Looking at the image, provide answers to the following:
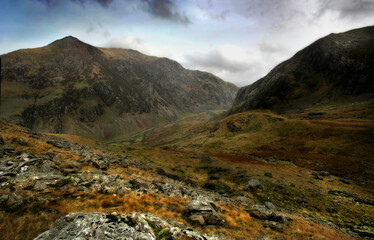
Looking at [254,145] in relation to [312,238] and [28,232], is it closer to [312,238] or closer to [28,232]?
[312,238]

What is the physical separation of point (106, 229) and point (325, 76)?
171 metres

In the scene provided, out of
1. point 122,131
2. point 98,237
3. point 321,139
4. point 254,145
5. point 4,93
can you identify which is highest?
point 4,93

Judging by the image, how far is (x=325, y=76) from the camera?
130000 mm

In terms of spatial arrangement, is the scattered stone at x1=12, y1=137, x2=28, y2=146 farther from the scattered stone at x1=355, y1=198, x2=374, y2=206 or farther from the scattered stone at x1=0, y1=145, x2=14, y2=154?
the scattered stone at x1=355, y1=198, x2=374, y2=206

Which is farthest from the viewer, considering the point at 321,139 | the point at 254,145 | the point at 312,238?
the point at 254,145

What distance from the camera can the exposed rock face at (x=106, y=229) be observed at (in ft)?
20.6

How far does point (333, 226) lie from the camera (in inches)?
670

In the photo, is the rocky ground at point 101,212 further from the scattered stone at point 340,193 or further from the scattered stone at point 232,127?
the scattered stone at point 232,127

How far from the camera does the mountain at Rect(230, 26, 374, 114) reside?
360 ft

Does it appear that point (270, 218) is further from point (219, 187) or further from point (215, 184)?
point (215, 184)

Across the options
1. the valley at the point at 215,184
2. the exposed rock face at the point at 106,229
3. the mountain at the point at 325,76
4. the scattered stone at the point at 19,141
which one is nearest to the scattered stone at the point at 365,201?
the valley at the point at 215,184

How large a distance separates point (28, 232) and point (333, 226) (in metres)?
24.8

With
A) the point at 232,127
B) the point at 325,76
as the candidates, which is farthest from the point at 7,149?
the point at 325,76

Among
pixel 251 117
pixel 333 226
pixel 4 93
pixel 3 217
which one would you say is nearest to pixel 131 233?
pixel 3 217
